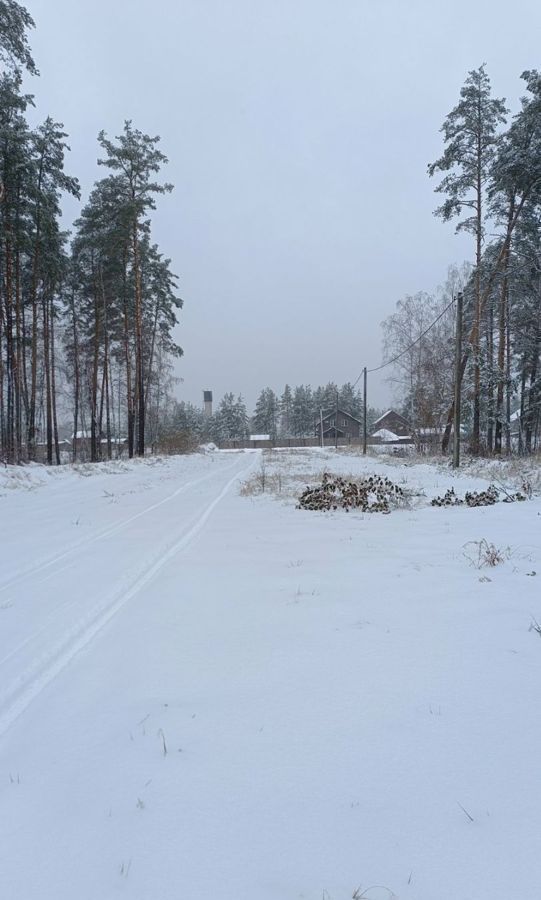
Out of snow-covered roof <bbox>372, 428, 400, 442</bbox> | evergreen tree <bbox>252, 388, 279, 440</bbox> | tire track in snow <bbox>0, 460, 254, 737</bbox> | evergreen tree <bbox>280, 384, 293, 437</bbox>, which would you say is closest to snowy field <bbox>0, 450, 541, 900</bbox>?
tire track in snow <bbox>0, 460, 254, 737</bbox>

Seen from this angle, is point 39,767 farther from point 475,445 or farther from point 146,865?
point 475,445

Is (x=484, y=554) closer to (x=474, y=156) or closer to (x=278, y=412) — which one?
(x=474, y=156)

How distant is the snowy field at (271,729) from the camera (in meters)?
1.31

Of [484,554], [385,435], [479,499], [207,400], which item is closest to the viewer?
[484,554]

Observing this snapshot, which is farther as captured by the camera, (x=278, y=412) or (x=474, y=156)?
(x=278, y=412)

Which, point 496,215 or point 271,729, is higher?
point 496,215

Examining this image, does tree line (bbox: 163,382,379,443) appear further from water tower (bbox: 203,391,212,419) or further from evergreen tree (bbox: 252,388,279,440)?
water tower (bbox: 203,391,212,419)

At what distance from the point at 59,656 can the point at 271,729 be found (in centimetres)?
150

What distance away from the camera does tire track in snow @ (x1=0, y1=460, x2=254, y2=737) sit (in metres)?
2.21

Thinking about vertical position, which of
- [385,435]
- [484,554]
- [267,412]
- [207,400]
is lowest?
[484,554]

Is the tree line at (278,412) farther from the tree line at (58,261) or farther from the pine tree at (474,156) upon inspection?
the pine tree at (474,156)

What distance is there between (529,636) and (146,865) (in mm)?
2403

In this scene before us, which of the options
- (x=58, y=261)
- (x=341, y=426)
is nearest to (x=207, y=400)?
(x=341, y=426)

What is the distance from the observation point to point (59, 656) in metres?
2.70
